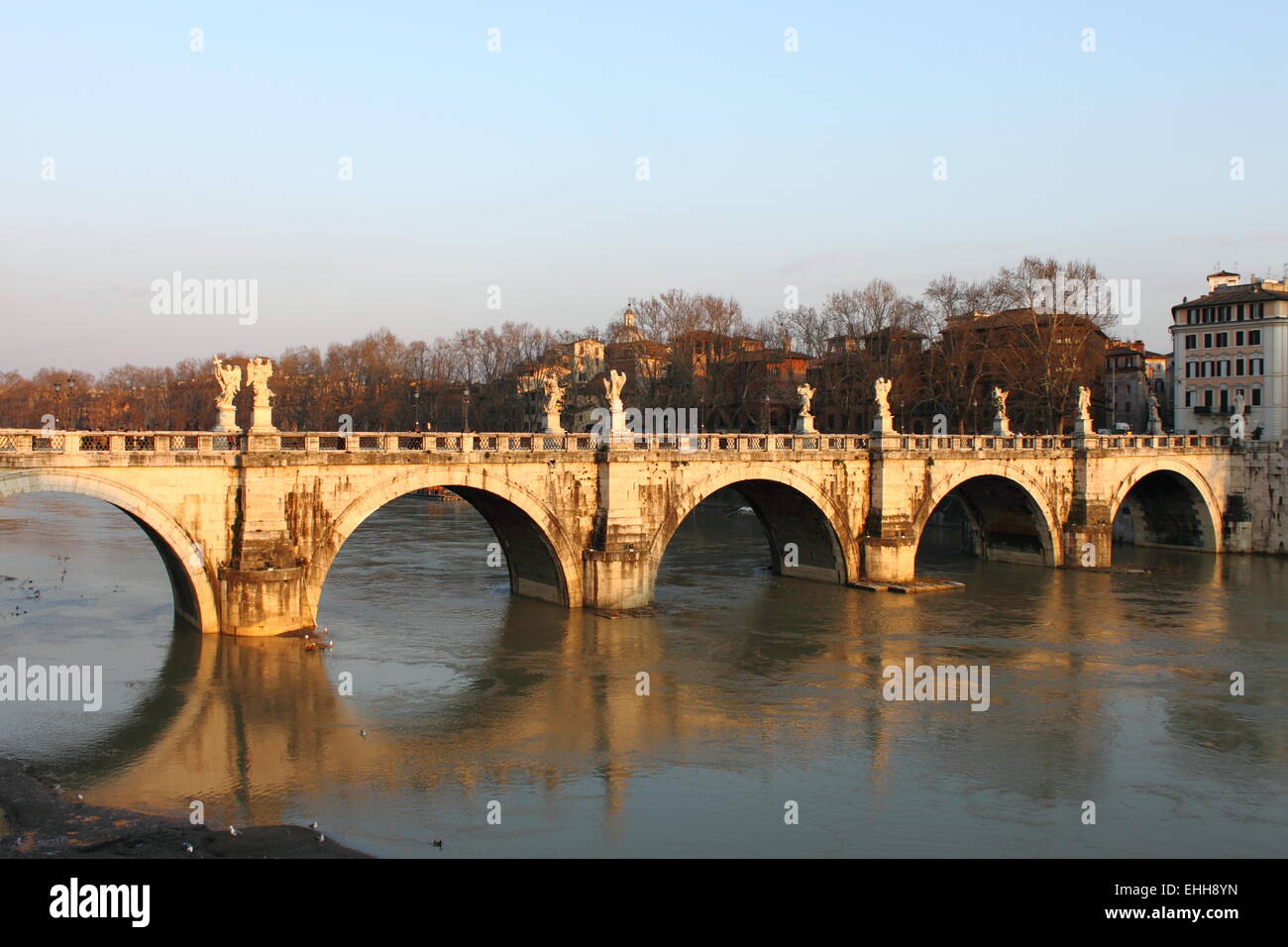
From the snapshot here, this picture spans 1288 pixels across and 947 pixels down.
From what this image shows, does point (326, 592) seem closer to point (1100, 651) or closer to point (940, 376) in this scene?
point (1100, 651)

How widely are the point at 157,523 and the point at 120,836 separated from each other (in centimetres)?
1003

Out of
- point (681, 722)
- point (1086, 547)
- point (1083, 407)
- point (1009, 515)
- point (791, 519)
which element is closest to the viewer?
point (681, 722)

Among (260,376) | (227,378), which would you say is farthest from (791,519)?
(227,378)

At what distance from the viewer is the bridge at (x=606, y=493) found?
74.4 ft

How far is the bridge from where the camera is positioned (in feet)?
74.4

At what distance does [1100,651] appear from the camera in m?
25.5

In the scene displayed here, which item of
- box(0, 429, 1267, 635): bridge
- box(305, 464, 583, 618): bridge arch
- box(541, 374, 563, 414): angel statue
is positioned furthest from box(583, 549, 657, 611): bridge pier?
box(541, 374, 563, 414): angel statue

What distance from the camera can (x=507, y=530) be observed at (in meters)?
29.9

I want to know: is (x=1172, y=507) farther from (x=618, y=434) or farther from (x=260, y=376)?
(x=260, y=376)

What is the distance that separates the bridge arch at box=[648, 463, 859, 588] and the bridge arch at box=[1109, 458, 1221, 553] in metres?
15.8

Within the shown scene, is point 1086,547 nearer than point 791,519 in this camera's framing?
No

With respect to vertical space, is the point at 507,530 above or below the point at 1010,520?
above

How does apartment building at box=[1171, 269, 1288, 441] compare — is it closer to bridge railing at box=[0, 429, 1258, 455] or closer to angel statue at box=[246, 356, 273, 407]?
bridge railing at box=[0, 429, 1258, 455]

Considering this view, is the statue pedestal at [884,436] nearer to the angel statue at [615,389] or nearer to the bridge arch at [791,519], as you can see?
the bridge arch at [791,519]
